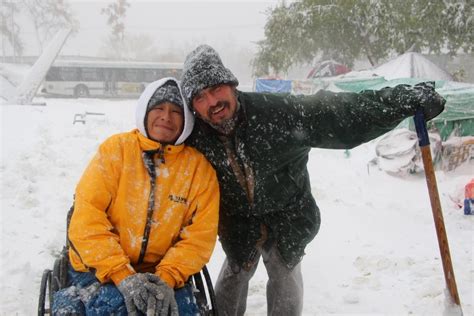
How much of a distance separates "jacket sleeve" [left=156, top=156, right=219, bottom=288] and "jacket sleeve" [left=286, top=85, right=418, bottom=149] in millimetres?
580

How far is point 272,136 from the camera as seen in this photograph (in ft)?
7.97

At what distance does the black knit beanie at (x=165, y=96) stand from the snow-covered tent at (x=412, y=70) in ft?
39.3

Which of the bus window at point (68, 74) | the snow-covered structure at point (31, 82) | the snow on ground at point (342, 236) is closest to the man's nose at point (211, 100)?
the snow on ground at point (342, 236)

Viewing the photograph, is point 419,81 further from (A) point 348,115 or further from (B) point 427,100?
(A) point 348,115

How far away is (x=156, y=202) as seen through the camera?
89.8 inches

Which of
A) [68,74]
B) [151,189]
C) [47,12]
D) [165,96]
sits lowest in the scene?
[68,74]

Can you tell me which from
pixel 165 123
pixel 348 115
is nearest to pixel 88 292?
pixel 165 123

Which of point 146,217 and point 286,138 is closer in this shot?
point 146,217

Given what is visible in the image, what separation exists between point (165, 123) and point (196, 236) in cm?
63

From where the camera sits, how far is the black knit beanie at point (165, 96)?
2338 mm

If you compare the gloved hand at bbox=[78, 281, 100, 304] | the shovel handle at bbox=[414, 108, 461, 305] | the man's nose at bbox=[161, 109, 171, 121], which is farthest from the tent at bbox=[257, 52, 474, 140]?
the gloved hand at bbox=[78, 281, 100, 304]

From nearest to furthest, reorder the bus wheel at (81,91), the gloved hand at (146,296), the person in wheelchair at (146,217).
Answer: the gloved hand at (146,296), the person in wheelchair at (146,217), the bus wheel at (81,91)

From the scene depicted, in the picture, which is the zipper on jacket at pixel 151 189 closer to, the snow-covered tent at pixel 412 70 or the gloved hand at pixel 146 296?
the gloved hand at pixel 146 296

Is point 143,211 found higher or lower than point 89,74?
higher
